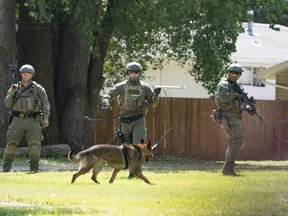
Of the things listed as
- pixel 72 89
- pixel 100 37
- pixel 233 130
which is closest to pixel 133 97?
pixel 233 130

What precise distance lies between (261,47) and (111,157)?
119ft

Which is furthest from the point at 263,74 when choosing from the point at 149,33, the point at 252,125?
the point at 149,33

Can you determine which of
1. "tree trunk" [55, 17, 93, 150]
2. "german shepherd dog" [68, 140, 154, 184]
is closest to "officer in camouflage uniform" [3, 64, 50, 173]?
"german shepherd dog" [68, 140, 154, 184]

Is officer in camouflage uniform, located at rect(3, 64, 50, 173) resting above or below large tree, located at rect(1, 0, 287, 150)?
below

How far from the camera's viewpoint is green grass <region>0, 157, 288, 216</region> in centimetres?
1214

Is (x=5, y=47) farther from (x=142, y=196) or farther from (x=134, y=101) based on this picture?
(x=142, y=196)

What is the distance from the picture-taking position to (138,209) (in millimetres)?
12125

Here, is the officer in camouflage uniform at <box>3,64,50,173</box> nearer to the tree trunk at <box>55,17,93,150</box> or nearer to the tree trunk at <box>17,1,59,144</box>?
the tree trunk at <box>17,1,59,144</box>

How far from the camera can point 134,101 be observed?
1872cm

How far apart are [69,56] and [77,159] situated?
15014 millimetres

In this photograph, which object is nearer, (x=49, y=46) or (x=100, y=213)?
(x=100, y=213)

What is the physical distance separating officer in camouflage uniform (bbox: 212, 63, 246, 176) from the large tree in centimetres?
833

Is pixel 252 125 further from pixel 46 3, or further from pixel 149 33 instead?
pixel 46 3

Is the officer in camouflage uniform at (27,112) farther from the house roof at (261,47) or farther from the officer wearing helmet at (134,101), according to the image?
the house roof at (261,47)
